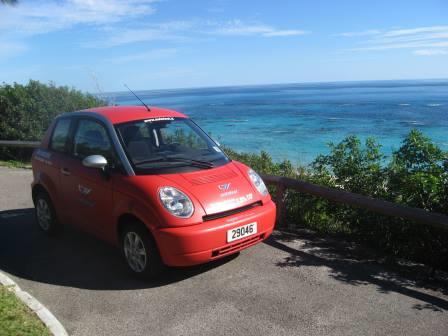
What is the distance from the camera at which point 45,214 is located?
253 inches

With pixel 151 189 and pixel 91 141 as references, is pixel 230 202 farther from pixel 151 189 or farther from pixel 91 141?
pixel 91 141

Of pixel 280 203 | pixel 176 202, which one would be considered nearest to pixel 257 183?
pixel 176 202

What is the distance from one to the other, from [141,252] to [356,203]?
8.69 ft

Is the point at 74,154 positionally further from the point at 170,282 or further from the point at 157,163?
the point at 170,282

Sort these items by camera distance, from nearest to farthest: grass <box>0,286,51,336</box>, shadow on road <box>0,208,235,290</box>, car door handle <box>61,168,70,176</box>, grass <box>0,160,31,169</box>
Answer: grass <box>0,286,51,336</box>, shadow on road <box>0,208,235,290</box>, car door handle <box>61,168,70,176</box>, grass <box>0,160,31,169</box>

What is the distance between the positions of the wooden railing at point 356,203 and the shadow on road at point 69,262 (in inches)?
60.3

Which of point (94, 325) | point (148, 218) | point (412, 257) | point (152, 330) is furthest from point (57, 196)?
point (412, 257)

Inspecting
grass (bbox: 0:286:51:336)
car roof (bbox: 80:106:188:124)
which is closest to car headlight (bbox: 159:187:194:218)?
car roof (bbox: 80:106:188:124)

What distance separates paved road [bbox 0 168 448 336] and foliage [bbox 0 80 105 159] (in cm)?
901

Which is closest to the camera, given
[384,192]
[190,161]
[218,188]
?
[218,188]

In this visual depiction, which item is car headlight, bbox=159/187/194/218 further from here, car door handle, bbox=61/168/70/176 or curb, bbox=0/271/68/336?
car door handle, bbox=61/168/70/176

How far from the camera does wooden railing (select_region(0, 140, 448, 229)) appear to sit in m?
4.67

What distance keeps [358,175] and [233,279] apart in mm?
2700

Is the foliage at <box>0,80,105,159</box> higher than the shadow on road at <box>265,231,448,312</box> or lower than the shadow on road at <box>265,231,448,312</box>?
higher
